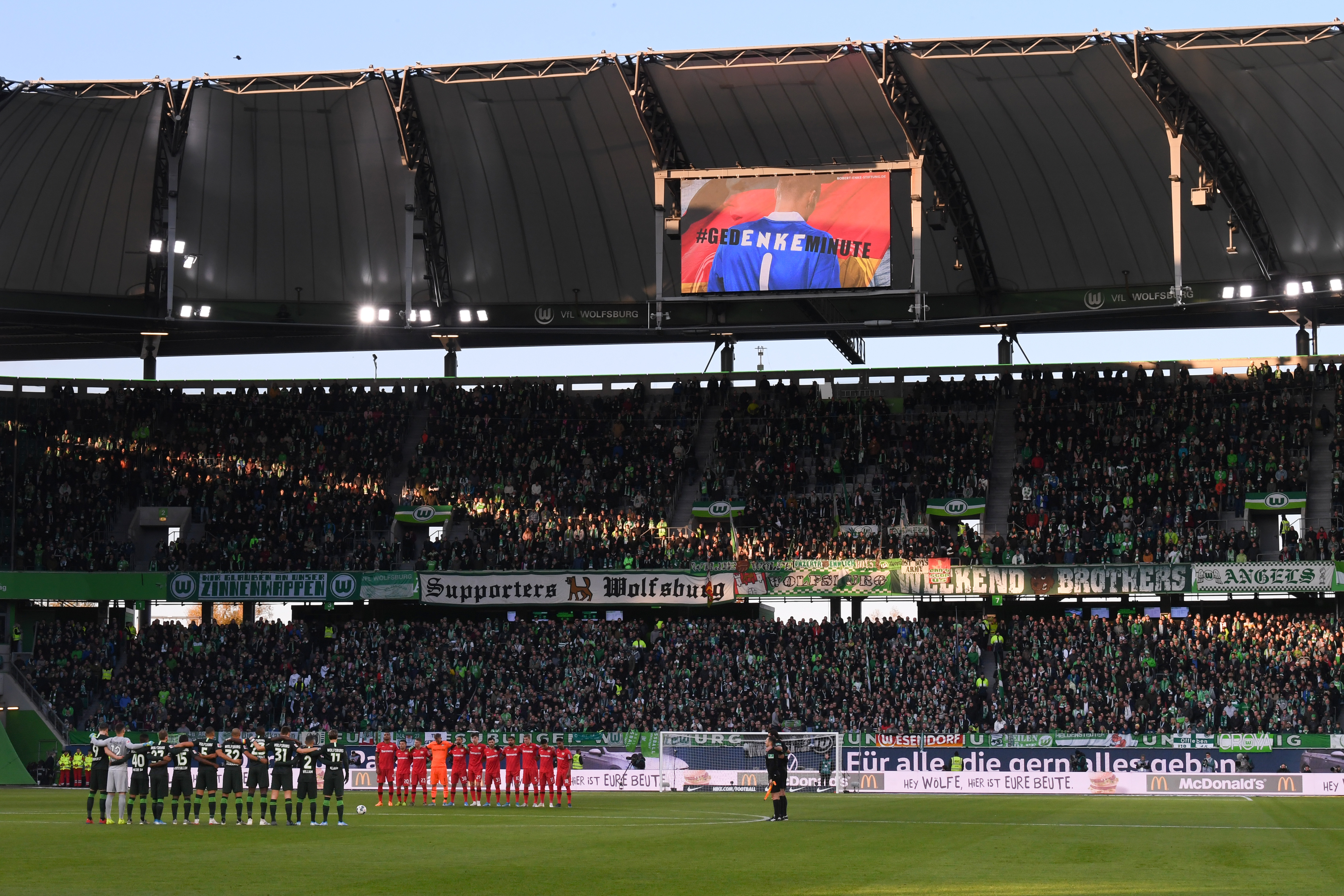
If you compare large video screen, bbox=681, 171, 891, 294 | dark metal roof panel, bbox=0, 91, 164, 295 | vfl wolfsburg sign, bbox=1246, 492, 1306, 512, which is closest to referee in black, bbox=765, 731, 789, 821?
large video screen, bbox=681, 171, 891, 294

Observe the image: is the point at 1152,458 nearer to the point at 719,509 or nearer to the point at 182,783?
the point at 719,509

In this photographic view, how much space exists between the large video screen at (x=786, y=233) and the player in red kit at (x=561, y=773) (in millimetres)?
17797

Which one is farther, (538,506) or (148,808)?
(538,506)

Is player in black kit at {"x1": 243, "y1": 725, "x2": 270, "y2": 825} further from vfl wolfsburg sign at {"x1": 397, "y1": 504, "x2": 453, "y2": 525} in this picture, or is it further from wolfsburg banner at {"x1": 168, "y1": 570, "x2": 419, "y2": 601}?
vfl wolfsburg sign at {"x1": 397, "y1": 504, "x2": 453, "y2": 525}

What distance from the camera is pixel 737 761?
1625 inches

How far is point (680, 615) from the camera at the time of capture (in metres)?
51.5

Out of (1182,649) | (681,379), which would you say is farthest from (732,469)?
(1182,649)

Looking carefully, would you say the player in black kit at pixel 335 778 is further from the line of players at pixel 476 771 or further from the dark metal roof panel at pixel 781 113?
the dark metal roof panel at pixel 781 113

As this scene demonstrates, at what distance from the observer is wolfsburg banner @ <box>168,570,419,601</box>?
50594 millimetres

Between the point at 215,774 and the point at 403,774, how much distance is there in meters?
7.22

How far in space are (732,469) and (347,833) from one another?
31.2 meters

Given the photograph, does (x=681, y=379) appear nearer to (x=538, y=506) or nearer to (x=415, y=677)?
(x=538, y=506)

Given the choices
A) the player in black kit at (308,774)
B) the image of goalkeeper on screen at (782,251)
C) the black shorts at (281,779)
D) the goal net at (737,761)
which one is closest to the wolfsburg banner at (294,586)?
the goal net at (737,761)

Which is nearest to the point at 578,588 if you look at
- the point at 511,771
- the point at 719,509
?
the point at 719,509
